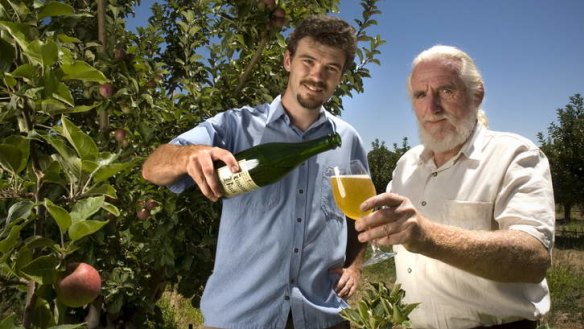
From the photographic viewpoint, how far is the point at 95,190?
49.9 inches

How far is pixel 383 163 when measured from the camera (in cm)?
2941

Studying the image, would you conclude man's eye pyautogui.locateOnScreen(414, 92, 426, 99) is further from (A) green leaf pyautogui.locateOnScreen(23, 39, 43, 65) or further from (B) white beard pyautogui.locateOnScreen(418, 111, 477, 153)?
(A) green leaf pyautogui.locateOnScreen(23, 39, 43, 65)

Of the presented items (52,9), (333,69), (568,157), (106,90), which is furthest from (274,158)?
(568,157)

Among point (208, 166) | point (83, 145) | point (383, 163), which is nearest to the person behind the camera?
point (83, 145)

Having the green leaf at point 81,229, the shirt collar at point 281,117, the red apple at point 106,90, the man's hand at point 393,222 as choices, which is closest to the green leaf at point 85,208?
the green leaf at point 81,229

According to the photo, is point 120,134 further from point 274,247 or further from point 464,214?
point 464,214

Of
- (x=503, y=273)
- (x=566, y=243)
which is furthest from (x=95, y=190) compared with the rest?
(x=566, y=243)

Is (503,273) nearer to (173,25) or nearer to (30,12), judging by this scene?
(30,12)

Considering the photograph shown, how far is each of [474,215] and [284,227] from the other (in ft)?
3.00

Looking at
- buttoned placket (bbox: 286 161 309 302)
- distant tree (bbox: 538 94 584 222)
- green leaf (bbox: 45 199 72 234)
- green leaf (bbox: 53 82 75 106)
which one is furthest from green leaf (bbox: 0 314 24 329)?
distant tree (bbox: 538 94 584 222)

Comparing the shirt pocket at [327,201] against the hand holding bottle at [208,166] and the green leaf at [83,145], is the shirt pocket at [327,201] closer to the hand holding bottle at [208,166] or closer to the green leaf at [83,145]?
the hand holding bottle at [208,166]

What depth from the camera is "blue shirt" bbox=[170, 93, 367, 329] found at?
2.50 metres

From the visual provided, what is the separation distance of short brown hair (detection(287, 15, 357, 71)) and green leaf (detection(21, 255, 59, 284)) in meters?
2.03

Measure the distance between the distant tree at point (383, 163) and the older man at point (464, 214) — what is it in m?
24.6
